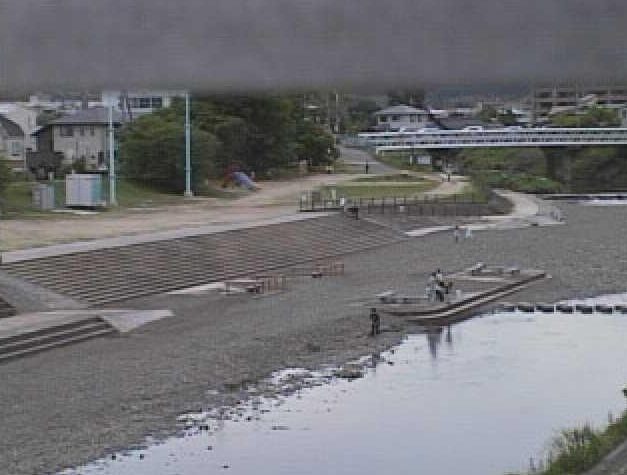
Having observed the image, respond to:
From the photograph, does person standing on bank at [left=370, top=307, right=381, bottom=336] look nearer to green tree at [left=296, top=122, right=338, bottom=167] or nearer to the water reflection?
the water reflection

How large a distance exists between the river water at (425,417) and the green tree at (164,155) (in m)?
20.2

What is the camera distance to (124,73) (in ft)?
11.1

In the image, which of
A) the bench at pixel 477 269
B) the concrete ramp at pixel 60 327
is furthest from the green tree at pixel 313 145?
the concrete ramp at pixel 60 327

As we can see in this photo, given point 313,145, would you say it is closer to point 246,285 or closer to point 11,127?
point 11,127

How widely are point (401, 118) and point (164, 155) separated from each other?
38997mm

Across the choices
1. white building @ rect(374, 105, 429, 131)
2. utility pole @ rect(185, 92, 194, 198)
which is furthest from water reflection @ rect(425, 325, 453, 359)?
white building @ rect(374, 105, 429, 131)

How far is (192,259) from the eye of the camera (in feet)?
74.5

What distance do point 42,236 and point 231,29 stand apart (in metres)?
21.1

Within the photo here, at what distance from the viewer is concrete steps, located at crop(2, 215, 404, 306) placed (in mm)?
19034

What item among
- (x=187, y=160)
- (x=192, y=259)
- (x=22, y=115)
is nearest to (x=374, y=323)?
(x=192, y=259)

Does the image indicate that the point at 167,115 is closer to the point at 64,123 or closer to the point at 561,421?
the point at 64,123

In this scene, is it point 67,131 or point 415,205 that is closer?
point 415,205

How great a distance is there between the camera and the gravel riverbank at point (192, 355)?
36.3 feet

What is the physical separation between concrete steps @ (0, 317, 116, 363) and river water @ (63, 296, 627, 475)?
361 centimetres
